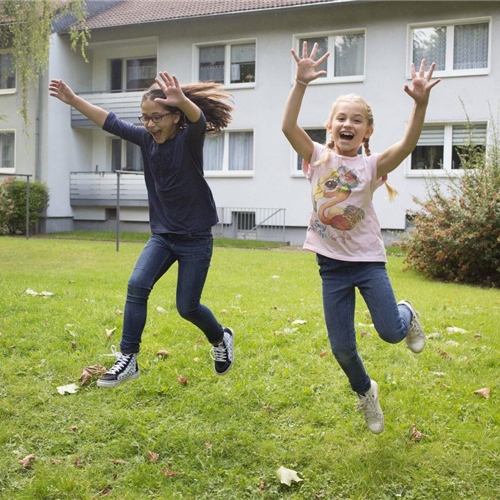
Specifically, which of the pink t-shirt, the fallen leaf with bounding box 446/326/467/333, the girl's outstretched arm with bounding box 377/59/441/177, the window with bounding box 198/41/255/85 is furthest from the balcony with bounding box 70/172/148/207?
the girl's outstretched arm with bounding box 377/59/441/177

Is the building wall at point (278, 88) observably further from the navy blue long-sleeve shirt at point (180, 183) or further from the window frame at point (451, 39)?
the navy blue long-sleeve shirt at point (180, 183)

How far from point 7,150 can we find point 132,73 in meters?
5.47

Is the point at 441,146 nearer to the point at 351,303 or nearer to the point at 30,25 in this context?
the point at 30,25

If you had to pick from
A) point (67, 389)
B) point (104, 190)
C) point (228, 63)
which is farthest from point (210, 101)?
point (104, 190)

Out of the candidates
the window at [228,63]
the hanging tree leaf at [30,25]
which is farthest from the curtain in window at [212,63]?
the hanging tree leaf at [30,25]

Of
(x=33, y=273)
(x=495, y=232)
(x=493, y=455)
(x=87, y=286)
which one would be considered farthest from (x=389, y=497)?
(x=495, y=232)

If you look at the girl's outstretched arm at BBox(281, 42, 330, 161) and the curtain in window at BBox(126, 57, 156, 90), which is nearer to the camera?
the girl's outstretched arm at BBox(281, 42, 330, 161)

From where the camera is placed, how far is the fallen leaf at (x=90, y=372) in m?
5.07

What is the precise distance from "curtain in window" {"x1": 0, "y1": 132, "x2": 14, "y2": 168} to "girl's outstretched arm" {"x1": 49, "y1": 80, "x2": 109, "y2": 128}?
70.4 ft

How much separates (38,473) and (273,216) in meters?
17.9

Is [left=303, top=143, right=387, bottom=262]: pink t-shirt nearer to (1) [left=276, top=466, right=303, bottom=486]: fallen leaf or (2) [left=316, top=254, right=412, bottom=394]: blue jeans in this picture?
(2) [left=316, top=254, right=412, bottom=394]: blue jeans

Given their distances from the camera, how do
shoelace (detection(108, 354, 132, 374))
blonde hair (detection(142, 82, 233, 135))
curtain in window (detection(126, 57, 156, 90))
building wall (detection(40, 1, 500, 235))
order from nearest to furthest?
shoelace (detection(108, 354, 132, 374)) → blonde hair (detection(142, 82, 233, 135)) → building wall (detection(40, 1, 500, 235)) → curtain in window (detection(126, 57, 156, 90))

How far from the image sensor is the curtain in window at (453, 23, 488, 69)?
62.1ft

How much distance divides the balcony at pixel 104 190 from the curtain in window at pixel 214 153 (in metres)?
2.46
